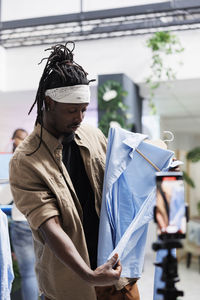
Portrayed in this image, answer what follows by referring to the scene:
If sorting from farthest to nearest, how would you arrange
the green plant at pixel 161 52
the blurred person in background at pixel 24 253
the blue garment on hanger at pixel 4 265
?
the green plant at pixel 161 52 < the blurred person in background at pixel 24 253 < the blue garment on hanger at pixel 4 265

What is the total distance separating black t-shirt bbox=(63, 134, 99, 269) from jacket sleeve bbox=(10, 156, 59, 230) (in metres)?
0.14

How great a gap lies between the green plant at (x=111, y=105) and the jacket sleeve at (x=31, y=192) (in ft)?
12.3

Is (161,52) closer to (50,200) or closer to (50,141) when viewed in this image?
(50,141)

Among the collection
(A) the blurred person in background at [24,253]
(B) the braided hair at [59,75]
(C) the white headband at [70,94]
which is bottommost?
(A) the blurred person in background at [24,253]

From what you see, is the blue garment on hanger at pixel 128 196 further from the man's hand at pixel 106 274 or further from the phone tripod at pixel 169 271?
the phone tripod at pixel 169 271

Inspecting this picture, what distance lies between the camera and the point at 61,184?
1.58 meters

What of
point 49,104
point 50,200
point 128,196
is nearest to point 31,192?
point 50,200

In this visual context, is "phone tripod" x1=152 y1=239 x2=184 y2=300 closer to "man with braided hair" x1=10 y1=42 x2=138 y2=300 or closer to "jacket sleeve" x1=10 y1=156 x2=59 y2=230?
"man with braided hair" x1=10 y1=42 x2=138 y2=300

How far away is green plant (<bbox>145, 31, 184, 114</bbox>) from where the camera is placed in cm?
520

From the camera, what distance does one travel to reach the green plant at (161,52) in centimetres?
520

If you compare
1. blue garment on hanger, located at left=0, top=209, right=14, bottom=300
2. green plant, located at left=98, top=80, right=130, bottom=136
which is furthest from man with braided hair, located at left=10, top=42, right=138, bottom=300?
green plant, located at left=98, top=80, right=130, bottom=136

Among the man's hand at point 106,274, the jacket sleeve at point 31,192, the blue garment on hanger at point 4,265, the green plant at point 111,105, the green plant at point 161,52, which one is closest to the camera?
the man's hand at point 106,274

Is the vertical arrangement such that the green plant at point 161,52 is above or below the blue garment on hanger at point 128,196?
above

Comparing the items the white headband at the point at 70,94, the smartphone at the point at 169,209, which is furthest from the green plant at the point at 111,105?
the smartphone at the point at 169,209
